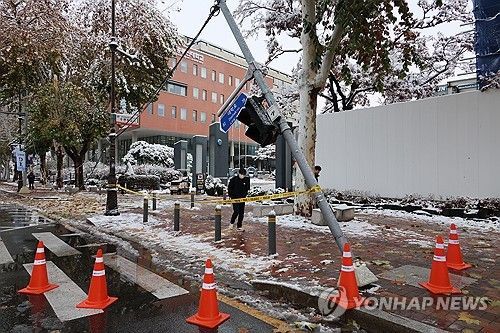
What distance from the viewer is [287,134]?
6.05 m

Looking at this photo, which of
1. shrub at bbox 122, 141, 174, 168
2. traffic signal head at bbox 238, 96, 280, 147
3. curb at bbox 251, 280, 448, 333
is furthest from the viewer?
shrub at bbox 122, 141, 174, 168

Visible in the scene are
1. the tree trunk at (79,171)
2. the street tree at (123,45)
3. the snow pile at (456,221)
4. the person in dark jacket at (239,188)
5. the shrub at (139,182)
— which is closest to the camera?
the snow pile at (456,221)

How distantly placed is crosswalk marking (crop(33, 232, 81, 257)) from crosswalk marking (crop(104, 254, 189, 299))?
112cm

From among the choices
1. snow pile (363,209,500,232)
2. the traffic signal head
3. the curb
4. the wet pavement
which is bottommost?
the wet pavement

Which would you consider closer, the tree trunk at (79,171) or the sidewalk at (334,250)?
the sidewalk at (334,250)

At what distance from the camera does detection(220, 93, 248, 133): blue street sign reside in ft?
19.8

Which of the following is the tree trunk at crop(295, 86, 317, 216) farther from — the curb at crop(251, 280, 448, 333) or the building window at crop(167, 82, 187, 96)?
the building window at crop(167, 82, 187, 96)

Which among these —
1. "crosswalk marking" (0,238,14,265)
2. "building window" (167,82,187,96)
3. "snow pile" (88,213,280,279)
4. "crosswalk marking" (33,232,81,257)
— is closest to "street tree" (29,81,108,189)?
"snow pile" (88,213,280,279)

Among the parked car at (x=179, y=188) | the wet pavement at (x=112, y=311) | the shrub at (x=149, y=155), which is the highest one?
the shrub at (x=149, y=155)

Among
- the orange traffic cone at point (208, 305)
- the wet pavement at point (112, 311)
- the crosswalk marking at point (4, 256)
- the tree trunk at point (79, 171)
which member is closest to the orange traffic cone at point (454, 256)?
the wet pavement at point (112, 311)

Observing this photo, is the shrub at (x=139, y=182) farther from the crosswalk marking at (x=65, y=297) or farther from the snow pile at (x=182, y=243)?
the crosswalk marking at (x=65, y=297)

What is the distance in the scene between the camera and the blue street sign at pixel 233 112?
6.05 meters

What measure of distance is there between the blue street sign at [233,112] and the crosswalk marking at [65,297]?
10.9 feet

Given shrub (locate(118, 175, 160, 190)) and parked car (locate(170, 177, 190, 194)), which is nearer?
parked car (locate(170, 177, 190, 194))
